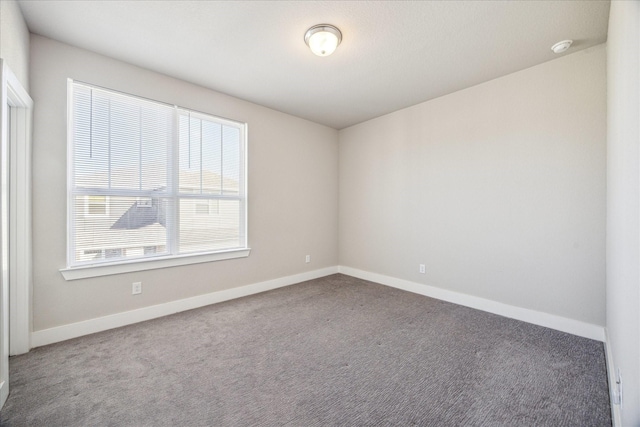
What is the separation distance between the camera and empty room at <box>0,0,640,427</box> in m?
1.64

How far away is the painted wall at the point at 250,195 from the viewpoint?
2.32 metres

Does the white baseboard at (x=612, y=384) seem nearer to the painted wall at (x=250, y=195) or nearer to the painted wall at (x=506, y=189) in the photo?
the painted wall at (x=506, y=189)

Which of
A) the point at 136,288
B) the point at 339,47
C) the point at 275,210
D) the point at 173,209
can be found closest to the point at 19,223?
the point at 136,288

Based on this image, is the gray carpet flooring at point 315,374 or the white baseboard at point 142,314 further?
the white baseboard at point 142,314

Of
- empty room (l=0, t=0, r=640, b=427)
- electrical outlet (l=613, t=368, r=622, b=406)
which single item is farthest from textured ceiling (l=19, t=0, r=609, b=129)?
electrical outlet (l=613, t=368, r=622, b=406)

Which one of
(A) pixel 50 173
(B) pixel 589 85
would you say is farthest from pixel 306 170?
(B) pixel 589 85

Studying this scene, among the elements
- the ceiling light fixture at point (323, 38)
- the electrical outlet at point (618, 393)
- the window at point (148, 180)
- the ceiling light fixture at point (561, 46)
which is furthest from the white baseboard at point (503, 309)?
the ceiling light fixture at point (323, 38)

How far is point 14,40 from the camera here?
1887 millimetres

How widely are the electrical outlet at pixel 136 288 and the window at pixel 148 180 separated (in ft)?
0.91

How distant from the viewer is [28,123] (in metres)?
2.19

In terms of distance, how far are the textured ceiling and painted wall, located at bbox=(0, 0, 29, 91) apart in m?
0.11

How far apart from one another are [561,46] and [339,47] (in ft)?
6.50

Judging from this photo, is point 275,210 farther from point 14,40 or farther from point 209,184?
point 14,40

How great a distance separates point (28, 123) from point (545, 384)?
4444mm
